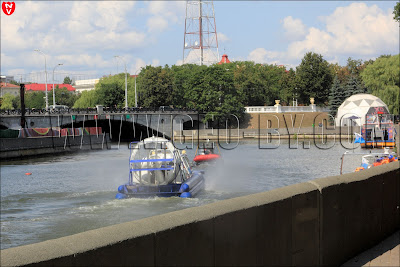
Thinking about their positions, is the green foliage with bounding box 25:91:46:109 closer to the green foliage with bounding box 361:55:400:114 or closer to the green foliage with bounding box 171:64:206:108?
the green foliage with bounding box 171:64:206:108

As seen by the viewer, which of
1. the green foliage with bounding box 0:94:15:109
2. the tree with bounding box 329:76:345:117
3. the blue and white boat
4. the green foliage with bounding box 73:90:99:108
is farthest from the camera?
the green foliage with bounding box 0:94:15:109

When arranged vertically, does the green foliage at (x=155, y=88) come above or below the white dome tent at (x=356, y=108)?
above

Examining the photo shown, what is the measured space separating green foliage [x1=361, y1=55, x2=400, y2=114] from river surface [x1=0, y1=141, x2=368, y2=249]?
91.9ft

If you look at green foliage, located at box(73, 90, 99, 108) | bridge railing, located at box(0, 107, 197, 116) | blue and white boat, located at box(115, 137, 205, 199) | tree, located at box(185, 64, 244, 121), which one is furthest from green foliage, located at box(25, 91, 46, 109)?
blue and white boat, located at box(115, 137, 205, 199)

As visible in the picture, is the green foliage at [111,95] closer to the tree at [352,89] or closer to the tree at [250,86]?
the tree at [250,86]

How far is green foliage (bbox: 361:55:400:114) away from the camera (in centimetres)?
8612

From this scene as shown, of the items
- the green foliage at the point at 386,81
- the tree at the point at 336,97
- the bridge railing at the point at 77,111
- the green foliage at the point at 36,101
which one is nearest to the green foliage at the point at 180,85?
the bridge railing at the point at 77,111

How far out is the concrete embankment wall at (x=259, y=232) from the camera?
13.4 feet

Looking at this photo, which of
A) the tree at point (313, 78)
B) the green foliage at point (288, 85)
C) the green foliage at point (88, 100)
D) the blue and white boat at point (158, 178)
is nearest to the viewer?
the blue and white boat at point (158, 178)

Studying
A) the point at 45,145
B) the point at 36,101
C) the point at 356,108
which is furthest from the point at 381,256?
the point at 36,101

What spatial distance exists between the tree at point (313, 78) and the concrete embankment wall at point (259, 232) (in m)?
107

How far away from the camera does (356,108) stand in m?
90.3

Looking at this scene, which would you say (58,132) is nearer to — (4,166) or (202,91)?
(4,166)

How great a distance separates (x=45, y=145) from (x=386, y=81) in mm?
53970
